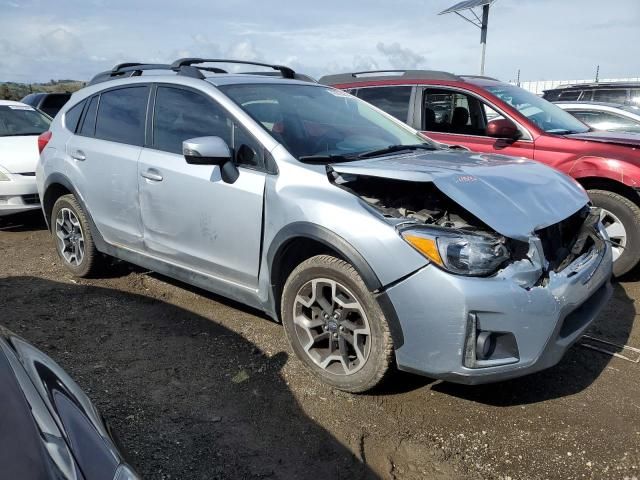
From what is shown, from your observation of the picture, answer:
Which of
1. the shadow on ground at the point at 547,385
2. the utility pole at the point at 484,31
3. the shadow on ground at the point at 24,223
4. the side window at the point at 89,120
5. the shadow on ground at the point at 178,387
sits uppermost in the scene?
the utility pole at the point at 484,31

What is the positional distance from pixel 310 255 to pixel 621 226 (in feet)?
10.1

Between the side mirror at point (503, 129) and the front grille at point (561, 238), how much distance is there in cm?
197

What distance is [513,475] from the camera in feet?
8.08

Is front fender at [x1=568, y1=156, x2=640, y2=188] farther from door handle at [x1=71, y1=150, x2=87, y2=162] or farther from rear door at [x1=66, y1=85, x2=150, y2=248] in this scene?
door handle at [x1=71, y1=150, x2=87, y2=162]

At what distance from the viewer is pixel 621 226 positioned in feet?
15.5

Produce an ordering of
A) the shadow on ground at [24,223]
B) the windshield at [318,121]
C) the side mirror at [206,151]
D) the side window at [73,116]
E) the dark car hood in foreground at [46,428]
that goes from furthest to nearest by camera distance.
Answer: the shadow on ground at [24,223], the side window at [73,116], the windshield at [318,121], the side mirror at [206,151], the dark car hood in foreground at [46,428]

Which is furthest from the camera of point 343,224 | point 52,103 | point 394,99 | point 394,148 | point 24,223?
point 52,103

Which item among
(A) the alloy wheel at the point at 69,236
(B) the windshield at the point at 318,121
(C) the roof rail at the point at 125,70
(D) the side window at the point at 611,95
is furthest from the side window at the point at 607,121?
(A) the alloy wheel at the point at 69,236

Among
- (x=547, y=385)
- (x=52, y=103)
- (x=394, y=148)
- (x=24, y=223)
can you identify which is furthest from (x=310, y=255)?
(x=52, y=103)

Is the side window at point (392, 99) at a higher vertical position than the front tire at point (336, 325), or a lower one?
higher

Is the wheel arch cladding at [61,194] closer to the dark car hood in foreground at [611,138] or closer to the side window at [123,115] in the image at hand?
the side window at [123,115]

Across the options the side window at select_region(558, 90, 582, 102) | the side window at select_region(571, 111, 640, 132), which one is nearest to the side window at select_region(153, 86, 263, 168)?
the side window at select_region(571, 111, 640, 132)

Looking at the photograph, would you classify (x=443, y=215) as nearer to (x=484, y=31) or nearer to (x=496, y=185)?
(x=496, y=185)

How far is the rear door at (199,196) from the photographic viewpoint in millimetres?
3316
